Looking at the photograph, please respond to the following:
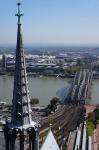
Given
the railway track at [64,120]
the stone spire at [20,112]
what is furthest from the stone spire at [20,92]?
the railway track at [64,120]

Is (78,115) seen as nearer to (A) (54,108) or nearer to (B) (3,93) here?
(A) (54,108)

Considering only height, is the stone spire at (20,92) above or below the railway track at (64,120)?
above

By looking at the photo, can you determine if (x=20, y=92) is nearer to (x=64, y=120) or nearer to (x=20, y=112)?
(x=20, y=112)

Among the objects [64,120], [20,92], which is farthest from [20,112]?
[64,120]

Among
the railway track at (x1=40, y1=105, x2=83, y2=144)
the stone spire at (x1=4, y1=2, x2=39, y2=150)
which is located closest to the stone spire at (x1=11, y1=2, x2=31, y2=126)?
the stone spire at (x1=4, y1=2, x2=39, y2=150)

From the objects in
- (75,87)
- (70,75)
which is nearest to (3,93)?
(75,87)

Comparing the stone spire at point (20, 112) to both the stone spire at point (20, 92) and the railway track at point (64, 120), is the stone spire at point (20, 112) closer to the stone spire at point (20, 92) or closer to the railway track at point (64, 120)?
the stone spire at point (20, 92)

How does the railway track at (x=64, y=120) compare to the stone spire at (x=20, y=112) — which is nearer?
the stone spire at (x=20, y=112)
